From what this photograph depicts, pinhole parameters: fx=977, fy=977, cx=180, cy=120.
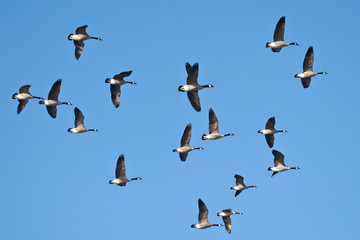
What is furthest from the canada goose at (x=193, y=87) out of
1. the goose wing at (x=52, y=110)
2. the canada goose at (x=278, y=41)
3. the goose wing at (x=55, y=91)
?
the goose wing at (x=52, y=110)

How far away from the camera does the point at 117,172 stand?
203 feet

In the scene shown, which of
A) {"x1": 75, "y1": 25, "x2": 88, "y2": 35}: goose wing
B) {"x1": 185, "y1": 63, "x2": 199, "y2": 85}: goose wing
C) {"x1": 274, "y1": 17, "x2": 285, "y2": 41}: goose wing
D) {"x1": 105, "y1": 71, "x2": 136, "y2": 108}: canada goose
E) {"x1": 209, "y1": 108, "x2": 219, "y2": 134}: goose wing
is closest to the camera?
{"x1": 185, "y1": 63, "x2": 199, "y2": 85}: goose wing

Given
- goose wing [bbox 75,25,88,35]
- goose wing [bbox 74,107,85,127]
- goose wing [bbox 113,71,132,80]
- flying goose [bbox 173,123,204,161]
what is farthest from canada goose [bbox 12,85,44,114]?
flying goose [bbox 173,123,204,161]

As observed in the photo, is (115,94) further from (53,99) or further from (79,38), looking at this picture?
(79,38)

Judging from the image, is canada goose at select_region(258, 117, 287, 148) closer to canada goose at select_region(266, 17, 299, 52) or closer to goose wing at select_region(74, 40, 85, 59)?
canada goose at select_region(266, 17, 299, 52)

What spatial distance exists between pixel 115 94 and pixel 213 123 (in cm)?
646

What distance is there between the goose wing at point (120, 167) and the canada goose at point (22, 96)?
678 cm

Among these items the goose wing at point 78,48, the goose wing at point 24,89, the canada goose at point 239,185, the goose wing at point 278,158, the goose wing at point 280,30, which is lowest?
the canada goose at point 239,185

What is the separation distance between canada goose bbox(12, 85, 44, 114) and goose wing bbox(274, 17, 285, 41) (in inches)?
620

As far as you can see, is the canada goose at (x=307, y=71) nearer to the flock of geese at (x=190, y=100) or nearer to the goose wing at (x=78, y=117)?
the flock of geese at (x=190, y=100)

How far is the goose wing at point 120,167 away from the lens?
201 ft

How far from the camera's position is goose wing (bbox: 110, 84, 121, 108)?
61188 millimetres

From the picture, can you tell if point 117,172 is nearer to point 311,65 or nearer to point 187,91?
point 187,91

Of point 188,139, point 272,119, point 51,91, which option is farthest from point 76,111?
point 272,119
